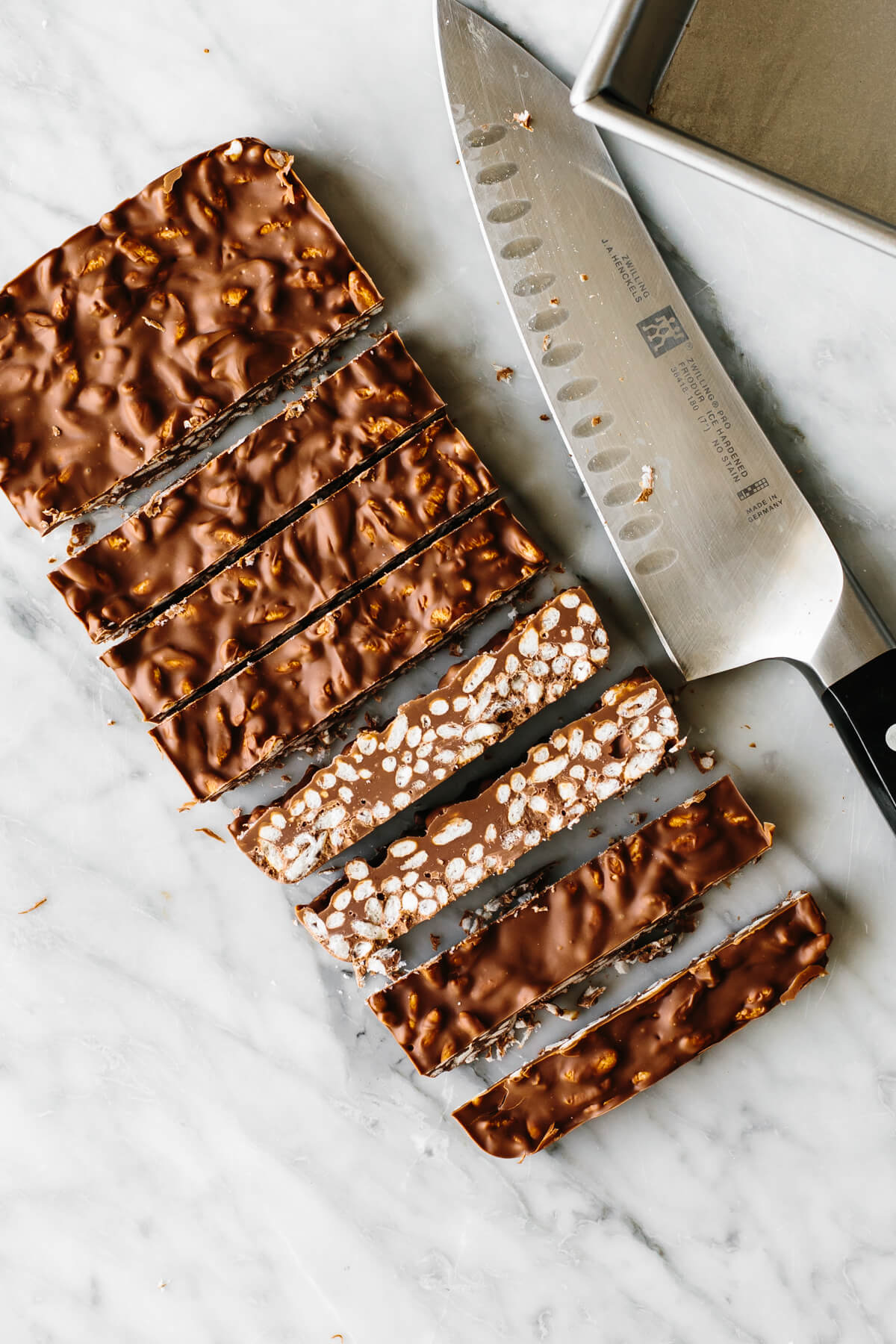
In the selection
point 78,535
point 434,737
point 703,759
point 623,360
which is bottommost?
point 703,759

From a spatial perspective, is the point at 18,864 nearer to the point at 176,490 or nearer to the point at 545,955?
the point at 176,490

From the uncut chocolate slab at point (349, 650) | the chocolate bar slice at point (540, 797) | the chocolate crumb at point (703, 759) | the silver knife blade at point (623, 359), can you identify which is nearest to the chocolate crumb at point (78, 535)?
the uncut chocolate slab at point (349, 650)

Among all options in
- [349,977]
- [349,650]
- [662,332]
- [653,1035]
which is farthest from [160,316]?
[653,1035]

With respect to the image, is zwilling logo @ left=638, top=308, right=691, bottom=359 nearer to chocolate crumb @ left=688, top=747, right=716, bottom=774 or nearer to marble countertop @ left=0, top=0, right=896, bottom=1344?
marble countertop @ left=0, top=0, right=896, bottom=1344

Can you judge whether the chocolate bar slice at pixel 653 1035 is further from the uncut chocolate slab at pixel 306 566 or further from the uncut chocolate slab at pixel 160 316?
the uncut chocolate slab at pixel 160 316

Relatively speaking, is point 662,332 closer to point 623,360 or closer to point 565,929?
point 623,360

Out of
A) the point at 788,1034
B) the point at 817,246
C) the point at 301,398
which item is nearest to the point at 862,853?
the point at 788,1034
